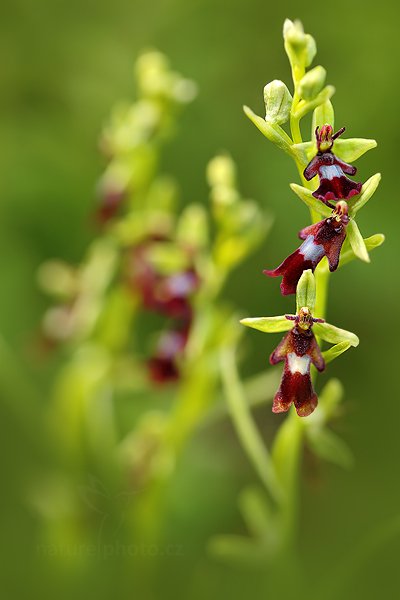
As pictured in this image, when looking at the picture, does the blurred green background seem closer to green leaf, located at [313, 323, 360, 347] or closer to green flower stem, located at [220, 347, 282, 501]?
green flower stem, located at [220, 347, 282, 501]

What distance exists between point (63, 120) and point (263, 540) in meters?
2.36

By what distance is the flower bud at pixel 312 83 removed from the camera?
6.15 ft

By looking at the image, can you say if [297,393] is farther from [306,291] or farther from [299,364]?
[306,291]

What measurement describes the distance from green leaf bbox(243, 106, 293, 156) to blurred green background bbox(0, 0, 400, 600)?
1.73 m

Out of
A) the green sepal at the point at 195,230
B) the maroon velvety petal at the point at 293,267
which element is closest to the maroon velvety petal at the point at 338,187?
the maroon velvety petal at the point at 293,267

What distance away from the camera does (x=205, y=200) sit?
419cm

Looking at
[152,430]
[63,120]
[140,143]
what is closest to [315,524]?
[152,430]

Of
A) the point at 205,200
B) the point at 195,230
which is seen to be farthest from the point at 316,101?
the point at 205,200

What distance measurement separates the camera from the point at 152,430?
10.2 feet

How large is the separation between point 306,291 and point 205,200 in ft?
7.47

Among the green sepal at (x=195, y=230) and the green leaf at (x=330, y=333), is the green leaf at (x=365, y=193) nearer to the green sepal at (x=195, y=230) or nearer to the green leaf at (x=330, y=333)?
the green leaf at (x=330, y=333)

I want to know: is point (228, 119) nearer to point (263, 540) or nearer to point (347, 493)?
point (347, 493)

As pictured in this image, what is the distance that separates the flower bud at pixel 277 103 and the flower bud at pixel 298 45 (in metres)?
0.10

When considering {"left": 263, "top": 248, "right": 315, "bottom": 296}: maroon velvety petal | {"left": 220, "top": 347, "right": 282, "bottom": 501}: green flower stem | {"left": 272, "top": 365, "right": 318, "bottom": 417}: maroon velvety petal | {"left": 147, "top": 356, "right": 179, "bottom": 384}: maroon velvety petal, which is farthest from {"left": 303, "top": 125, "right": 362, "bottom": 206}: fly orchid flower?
{"left": 147, "top": 356, "right": 179, "bottom": 384}: maroon velvety petal
